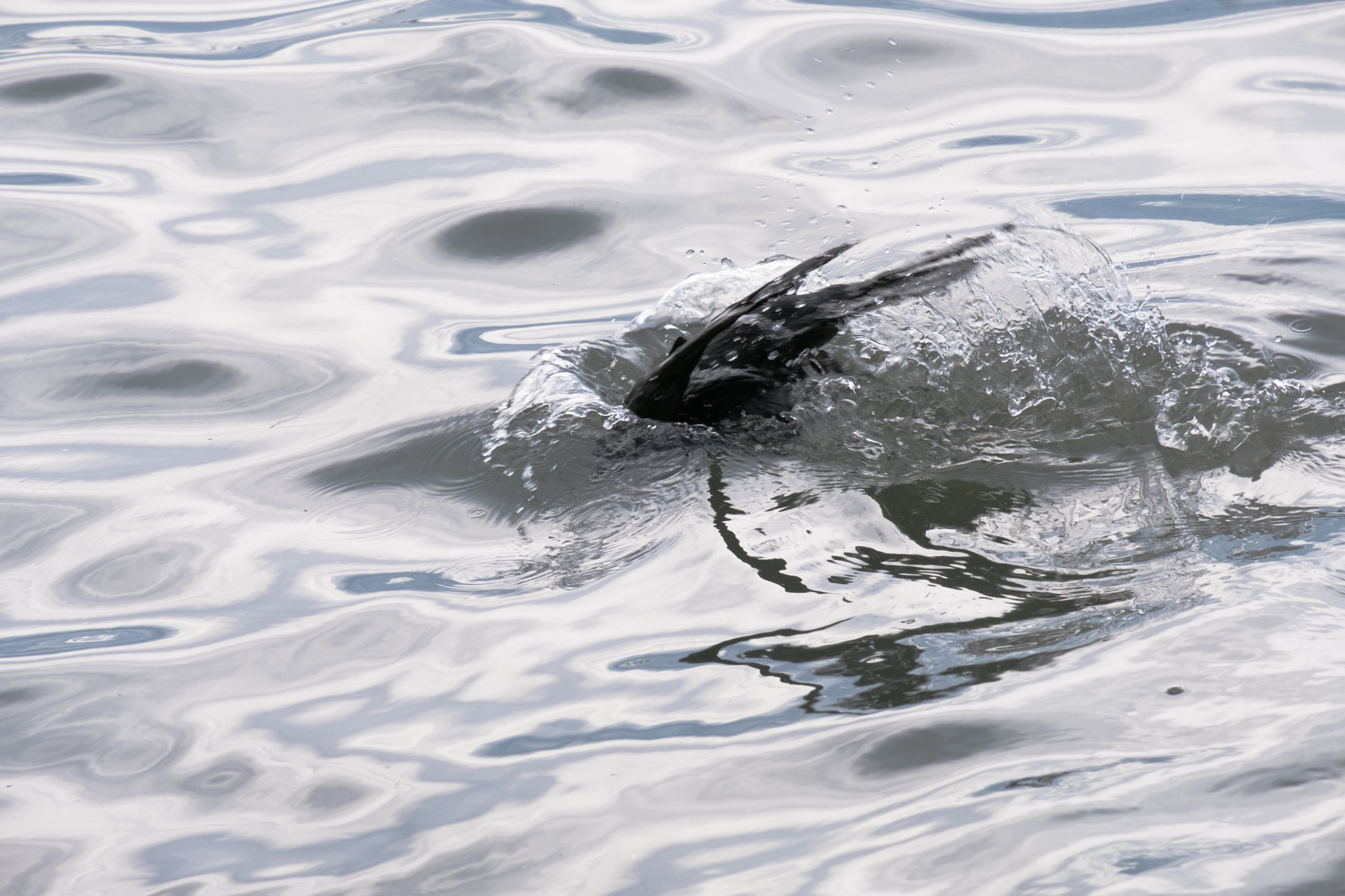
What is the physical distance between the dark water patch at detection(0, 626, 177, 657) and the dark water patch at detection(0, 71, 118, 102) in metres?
5.22

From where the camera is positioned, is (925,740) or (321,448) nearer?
(925,740)

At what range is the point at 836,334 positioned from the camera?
4.09 m

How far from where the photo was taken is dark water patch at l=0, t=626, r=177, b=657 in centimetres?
332

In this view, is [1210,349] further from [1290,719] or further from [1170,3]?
[1170,3]

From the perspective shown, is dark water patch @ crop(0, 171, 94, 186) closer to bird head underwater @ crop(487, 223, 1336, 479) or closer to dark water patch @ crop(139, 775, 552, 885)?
bird head underwater @ crop(487, 223, 1336, 479)

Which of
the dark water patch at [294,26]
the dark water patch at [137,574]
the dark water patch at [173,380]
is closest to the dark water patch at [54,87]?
the dark water patch at [294,26]

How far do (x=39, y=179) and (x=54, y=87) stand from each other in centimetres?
129

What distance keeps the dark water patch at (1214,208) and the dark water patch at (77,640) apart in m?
4.32

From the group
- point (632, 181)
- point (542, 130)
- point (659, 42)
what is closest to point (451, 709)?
point (632, 181)

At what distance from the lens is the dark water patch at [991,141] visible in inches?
263

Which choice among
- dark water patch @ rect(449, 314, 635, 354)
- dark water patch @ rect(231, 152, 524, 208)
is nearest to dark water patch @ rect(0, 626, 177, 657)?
dark water patch @ rect(449, 314, 635, 354)

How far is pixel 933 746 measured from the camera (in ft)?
8.36

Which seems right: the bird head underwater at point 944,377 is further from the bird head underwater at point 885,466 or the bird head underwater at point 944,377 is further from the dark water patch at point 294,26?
the dark water patch at point 294,26

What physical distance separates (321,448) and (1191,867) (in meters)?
2.98
